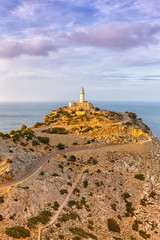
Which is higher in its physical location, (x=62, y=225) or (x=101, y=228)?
(x=62, y=225)

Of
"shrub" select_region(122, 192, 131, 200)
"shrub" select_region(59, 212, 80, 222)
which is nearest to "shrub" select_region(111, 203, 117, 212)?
"shrub" select_region(122, 192, 131, 200)

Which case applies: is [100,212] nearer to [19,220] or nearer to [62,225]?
[62,225]

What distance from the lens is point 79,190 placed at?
30.2 m

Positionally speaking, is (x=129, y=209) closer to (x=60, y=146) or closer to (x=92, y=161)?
(x=92, y=161)

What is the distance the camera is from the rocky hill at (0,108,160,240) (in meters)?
20.5

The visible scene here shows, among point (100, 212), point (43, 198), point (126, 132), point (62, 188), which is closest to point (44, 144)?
point (62, 188)

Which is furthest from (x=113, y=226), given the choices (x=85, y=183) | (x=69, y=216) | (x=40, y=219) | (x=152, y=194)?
(x=152, y=194)

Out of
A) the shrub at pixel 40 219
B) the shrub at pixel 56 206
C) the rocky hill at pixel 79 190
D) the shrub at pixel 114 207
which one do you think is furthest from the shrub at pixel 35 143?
the shrub at pixel 114 207

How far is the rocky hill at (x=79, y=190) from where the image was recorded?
2045 centimetres

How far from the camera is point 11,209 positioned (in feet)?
66.4

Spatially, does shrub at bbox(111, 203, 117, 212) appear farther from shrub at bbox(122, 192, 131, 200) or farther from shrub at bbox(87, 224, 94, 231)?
shrub at bbox(87, 224, 94, 231)

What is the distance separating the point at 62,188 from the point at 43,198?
195 inches

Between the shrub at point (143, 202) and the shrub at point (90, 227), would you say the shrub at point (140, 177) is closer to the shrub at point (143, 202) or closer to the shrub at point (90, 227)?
the shrub at point (143, 202)

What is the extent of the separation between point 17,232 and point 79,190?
49.4 feet
